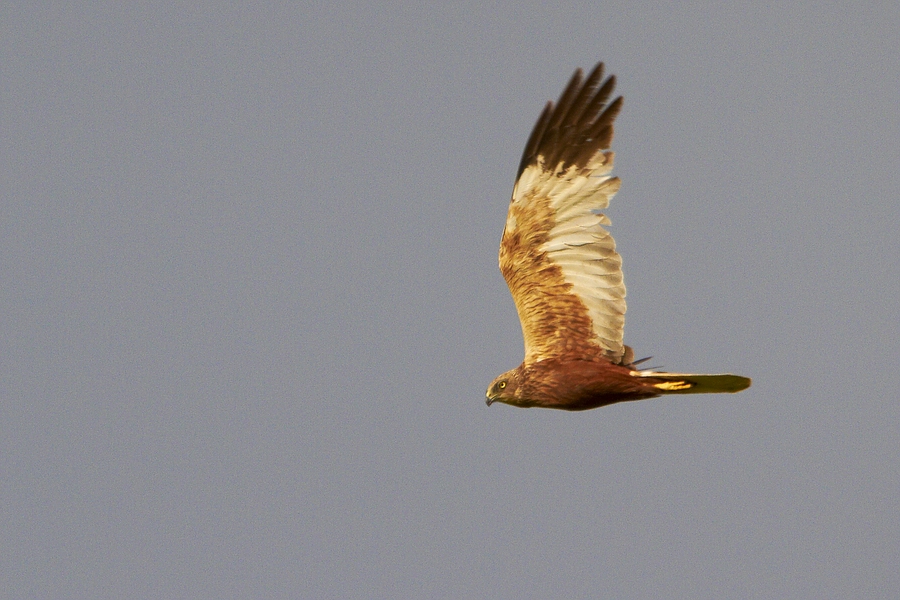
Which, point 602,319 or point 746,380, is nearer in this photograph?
point 746,380

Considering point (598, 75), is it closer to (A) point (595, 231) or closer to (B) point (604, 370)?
(A) point (595, 231)

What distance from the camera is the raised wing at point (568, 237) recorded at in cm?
891

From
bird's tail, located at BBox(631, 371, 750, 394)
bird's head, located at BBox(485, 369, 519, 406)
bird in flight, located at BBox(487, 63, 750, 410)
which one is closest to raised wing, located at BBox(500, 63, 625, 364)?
bird in flight, located at BBox(487, 63, 750, 410)

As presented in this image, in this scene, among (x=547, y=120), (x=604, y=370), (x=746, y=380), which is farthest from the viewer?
(x=547, y=120)

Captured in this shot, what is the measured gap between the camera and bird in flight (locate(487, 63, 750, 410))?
8.82 meters

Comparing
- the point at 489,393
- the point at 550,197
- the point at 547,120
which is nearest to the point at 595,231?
the point at 550,197

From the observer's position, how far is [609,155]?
9.05 metres

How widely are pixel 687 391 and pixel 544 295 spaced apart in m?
1.82

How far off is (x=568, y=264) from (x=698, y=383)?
1.83 metres

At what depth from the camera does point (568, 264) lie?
9055 millimetres

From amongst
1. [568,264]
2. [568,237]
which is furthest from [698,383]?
[568,237]

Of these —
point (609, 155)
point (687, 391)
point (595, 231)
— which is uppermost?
point (609, 155)

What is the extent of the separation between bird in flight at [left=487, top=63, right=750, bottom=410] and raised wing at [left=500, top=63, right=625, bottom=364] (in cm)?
1

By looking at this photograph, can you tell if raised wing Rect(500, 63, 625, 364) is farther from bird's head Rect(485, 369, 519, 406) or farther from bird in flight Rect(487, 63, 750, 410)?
bird's head Rect(485, 369, 519, 406)
